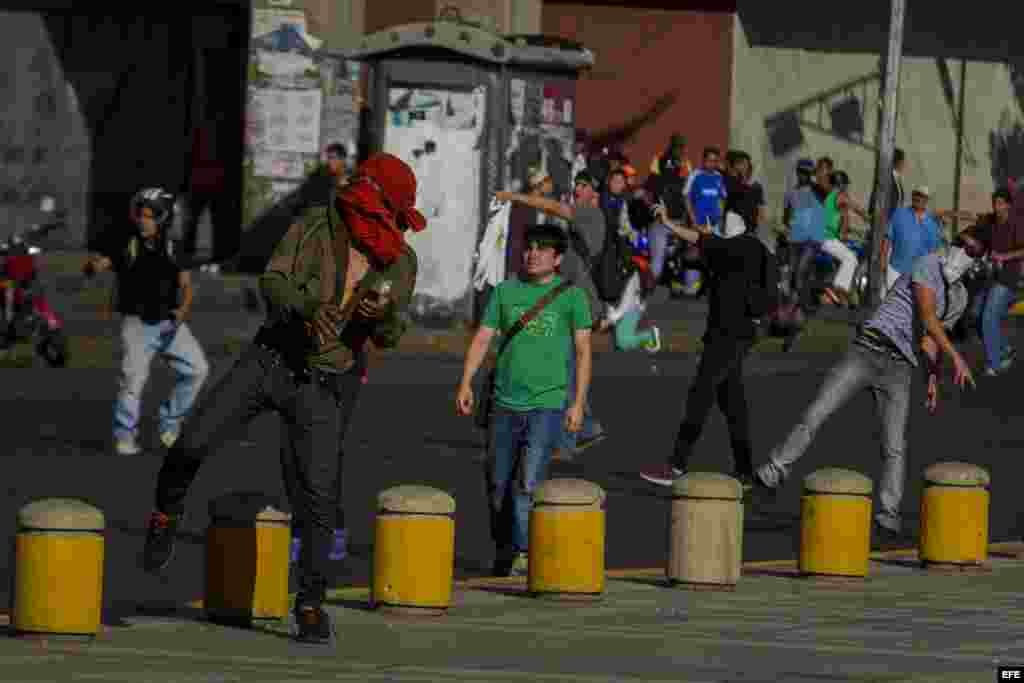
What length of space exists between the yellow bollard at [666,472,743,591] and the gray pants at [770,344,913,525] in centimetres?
283

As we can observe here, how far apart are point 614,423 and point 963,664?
10.9 m

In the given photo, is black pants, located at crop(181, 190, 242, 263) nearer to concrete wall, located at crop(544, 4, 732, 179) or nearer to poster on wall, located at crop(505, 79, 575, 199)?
poster on wall, located at crop(505, 79, 575, 199)

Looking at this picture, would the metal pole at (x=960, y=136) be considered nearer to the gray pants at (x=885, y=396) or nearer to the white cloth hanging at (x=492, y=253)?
the white cloth hanging at (x=492, y=253)

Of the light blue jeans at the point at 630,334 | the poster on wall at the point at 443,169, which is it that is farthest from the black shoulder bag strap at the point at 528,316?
the poster on wall at the point at 443,169

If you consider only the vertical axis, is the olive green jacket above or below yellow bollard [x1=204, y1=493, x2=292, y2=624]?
above

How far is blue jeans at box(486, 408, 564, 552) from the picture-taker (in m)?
14.3

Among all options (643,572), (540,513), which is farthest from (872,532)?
(540,513)

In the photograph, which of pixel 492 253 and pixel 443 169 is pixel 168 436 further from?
pixel 443 169

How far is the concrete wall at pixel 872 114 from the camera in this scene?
38.5 meters

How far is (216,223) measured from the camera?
33219 mm

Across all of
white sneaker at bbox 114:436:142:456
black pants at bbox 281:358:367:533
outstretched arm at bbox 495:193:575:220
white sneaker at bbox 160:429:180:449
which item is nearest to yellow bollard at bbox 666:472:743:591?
black pants at bbox 281:358:367:533

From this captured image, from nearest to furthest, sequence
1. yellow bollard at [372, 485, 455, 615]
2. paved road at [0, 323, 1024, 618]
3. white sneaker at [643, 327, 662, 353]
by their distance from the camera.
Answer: yellow bollard at [372, 485, 455, 615] → paved road at [0, 323, 1024, 618] → white sneaker at [643, 327, 662, 353]

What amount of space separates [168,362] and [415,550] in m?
7.39

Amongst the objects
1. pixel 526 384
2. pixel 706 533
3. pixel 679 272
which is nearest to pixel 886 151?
pixel 679 272
